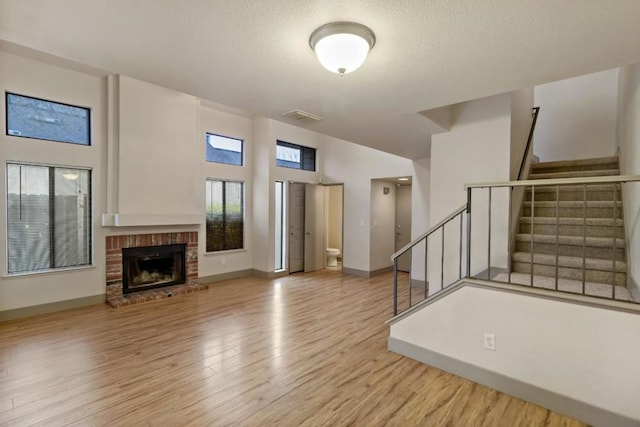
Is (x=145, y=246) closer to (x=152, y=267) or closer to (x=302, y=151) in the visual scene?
(x=152, y=267)

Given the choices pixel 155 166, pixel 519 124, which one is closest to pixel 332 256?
pixel 155 166

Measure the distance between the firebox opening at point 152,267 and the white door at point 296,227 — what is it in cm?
235

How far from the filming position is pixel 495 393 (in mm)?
2514

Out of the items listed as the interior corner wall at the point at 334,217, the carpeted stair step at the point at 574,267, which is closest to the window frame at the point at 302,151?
the interior corner wall at the point at 334,217

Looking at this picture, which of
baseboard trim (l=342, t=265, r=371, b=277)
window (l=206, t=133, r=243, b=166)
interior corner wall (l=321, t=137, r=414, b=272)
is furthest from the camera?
baseboard trim (l=342, t=265, r=371, b=277)

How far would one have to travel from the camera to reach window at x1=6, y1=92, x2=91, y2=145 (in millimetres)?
4094

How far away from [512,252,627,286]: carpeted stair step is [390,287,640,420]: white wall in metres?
0.83

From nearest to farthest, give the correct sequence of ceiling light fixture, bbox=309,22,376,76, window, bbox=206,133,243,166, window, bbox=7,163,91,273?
1. ceiling light fixture, bbox=309,22,376,76
2. window, bbox=7,163,91,273
3. window, bbox=206,133,243,166

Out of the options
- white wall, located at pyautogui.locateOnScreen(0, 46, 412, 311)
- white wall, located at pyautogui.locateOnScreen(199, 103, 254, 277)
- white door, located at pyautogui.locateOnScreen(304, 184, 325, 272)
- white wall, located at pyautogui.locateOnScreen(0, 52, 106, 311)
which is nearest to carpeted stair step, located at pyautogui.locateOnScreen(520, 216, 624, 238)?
white wall, located at pyautogui.locateOnScreen(0, 46, 412, 311)

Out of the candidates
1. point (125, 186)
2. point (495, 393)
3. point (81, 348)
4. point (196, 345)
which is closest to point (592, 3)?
point (495, 393)

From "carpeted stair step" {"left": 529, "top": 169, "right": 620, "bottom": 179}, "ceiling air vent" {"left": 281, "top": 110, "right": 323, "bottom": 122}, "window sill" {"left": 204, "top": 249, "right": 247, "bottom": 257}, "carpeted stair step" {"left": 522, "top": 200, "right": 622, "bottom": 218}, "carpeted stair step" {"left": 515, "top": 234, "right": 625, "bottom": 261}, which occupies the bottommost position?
"window sill" {"left": 204, "top": 249, "right": 247, "bottom": 257}

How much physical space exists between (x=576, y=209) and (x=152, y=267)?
6440 millimetres

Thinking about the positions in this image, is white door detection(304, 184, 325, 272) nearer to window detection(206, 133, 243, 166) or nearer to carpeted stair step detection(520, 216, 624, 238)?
window detection(206, 133, 243, 166)

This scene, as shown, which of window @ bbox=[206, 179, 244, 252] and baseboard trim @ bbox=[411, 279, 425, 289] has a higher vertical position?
window @ bbox=[206, 179, 244, 252]
